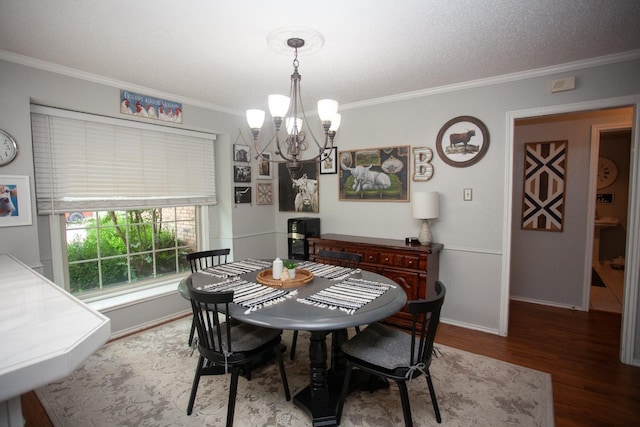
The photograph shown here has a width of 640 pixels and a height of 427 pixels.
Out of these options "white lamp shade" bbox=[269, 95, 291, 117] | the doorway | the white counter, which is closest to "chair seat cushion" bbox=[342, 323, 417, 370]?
the white counter

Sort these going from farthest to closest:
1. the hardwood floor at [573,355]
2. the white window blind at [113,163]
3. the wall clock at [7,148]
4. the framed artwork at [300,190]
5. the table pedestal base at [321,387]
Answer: the framed artwork at [300,190], the white window blind at [113,163], the wall clock at [7,148], the hardwood floor at [573,355], the table pedestal base at [321,387]

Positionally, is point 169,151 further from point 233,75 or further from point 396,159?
point 396,159

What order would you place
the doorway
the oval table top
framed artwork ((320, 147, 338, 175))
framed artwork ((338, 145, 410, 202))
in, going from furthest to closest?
the doorway → framed artwork ((320, 147, 338, 175)) → framed artwork ((338, 145, 410, 202)) → the oval table top

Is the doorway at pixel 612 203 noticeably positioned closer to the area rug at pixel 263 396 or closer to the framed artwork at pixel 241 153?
the area rug at pixel 263 396

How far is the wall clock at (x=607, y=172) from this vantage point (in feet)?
19.2

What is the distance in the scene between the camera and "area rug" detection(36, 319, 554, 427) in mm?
1953

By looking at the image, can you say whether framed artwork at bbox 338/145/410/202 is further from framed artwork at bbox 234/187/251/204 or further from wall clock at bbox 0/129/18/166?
wall clock at bbox 0/129/18/166

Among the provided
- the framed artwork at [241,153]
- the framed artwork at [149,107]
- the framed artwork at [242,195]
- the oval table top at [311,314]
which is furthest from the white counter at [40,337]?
the framed artwork at [241,153]

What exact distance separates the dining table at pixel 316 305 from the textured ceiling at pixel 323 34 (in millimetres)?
1663

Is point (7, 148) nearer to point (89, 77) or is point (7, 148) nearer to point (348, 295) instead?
point (89, 77)

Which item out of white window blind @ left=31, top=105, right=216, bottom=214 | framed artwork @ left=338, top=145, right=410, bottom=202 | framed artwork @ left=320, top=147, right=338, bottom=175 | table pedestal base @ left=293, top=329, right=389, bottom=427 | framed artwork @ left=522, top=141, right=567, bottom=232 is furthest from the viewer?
framed artwork @ left=320, top=147, right=338, bottom=175

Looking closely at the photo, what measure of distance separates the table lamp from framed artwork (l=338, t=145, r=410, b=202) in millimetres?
331

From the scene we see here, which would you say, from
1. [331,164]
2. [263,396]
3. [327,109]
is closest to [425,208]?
[331,164]

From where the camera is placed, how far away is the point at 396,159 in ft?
11.6
